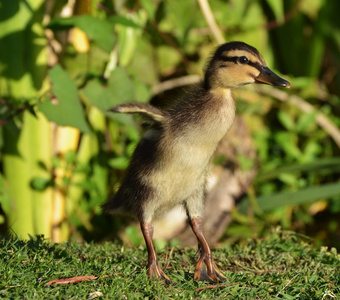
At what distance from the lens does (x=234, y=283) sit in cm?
360

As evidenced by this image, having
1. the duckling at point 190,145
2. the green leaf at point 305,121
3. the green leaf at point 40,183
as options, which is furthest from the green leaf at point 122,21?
the green leaf at point 305,121

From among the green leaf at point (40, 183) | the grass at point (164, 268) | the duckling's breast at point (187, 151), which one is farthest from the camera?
the green leaf at point (40, 183)

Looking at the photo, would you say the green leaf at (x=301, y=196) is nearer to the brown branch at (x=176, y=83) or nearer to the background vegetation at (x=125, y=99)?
the background vegetation at (x=125, y=99)

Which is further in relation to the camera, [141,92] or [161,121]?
[141,92]

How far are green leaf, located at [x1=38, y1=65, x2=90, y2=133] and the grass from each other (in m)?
0.97

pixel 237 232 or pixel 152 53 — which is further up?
pixel 152 53

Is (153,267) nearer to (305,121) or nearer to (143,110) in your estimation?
(143,110)

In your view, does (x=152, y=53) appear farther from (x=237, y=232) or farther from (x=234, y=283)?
(x=234, y=283)

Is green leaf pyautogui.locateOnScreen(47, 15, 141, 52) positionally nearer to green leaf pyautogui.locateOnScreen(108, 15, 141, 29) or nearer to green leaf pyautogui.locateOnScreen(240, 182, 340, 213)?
green leaf pyautogui.locateOnScreen(108, 15, 141, 29)

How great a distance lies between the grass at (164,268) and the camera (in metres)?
3.32

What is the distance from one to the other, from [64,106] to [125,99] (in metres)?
0.55

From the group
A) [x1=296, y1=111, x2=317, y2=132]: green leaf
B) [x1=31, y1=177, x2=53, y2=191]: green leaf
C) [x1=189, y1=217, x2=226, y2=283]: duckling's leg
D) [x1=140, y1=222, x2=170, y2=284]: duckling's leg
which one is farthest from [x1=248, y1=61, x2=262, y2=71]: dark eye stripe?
[x1=296, y1=111, x2=317, y2=132]: green leaf


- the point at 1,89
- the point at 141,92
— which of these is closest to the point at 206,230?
the point at 141,92

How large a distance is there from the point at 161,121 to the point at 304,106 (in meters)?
3.81
